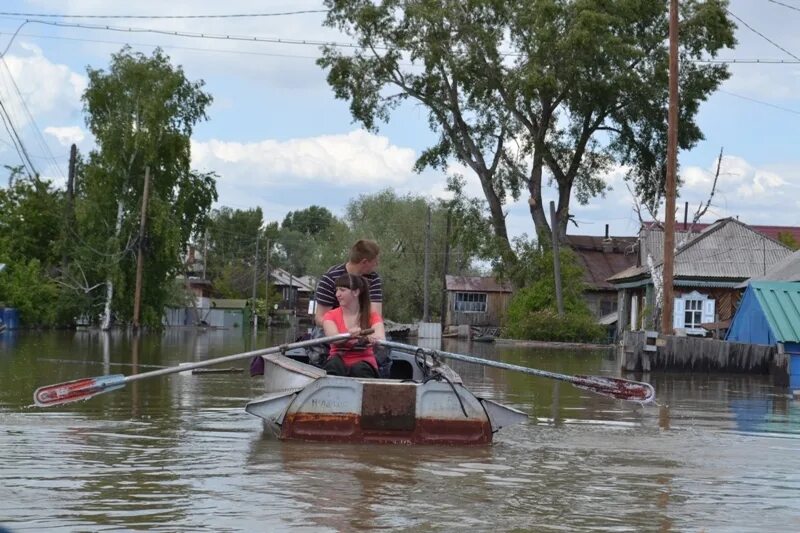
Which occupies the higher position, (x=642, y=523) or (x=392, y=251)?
(x=392, y=251)

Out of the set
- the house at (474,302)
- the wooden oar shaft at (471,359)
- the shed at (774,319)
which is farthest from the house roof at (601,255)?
the wooden oar shaft at (471,359)

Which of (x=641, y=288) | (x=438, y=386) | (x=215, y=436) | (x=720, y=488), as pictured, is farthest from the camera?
(x=641, y=288)

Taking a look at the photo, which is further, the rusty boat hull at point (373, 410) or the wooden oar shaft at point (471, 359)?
the wooden oar shaft at point (471, 359)

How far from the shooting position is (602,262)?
65.4 metres

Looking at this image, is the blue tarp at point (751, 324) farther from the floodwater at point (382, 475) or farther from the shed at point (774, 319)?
the floodwater at point (382, 475)

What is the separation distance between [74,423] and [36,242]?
4734 cm

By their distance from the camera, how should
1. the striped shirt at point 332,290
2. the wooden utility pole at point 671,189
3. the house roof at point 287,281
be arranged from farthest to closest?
the house roof at point 287,281, the wooden utility pole at point 671,189, the striped shirt at point 332,290

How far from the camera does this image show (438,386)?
967 centimetres

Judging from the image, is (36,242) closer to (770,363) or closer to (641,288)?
(641,288)

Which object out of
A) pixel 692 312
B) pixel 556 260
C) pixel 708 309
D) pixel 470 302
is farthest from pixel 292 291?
pixel 708 309

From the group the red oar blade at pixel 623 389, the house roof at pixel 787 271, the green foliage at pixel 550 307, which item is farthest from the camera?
the green foliage at pixel 550 307

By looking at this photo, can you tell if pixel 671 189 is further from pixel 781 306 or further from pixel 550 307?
pixel 550 307

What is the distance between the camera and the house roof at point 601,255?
63.7 metres

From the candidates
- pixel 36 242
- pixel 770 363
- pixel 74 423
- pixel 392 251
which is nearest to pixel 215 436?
pixel 74 423
